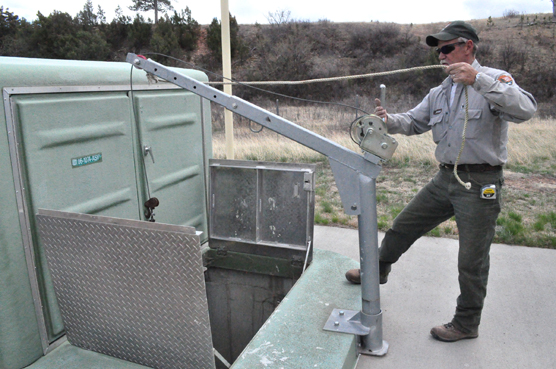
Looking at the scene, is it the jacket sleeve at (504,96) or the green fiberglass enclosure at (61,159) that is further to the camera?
the jacket sleeve at (504,96)

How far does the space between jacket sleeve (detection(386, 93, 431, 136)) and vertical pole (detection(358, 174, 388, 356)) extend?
99 cm

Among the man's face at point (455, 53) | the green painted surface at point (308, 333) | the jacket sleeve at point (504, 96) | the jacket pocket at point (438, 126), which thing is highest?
the man's face at point (455, 53)

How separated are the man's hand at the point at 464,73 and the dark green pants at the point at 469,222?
626 mm

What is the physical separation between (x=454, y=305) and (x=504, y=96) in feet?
5.54

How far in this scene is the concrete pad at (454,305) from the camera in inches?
109

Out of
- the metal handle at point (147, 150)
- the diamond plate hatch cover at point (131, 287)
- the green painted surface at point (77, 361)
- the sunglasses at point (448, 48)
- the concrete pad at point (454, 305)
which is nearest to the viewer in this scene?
the diamond plate hatch cover at point (131, 287)

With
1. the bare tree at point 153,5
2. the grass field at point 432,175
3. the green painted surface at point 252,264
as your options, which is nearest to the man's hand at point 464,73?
the green painted surface at point 252,264

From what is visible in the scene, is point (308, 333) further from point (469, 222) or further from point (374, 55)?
point (374, 55)

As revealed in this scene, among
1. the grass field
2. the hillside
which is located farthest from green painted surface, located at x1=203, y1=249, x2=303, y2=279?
the hillside

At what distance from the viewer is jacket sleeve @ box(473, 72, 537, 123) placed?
2.51m

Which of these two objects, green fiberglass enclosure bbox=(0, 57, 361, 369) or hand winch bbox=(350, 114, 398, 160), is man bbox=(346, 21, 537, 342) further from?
green fiberglass enclosure bbox=(0, 57, 361, 369)

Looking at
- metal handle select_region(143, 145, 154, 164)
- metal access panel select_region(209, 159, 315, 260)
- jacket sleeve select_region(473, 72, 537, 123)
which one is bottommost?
metal access panel select_region(209, 159, 315, 260)

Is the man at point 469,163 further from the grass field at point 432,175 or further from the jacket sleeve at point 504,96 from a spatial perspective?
the grass field at point 432,175

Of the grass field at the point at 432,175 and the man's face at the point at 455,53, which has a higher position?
the man's face at the point at 455,53
